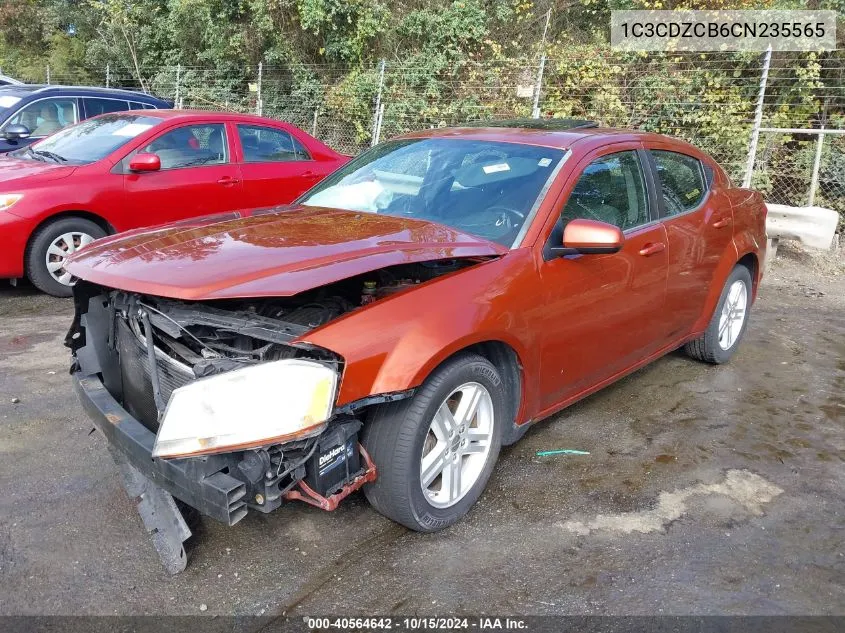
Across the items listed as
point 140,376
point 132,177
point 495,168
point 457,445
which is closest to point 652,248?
point 495,168

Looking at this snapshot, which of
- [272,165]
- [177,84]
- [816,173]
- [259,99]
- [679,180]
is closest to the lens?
[679,180]

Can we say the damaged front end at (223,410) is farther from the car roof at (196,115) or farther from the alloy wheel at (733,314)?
the car roof at (196,115)

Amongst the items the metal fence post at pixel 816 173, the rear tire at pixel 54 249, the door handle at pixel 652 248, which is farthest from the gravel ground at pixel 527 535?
the metal fence post at pixel 816 173

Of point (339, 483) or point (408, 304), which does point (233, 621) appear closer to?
point (339, 483)

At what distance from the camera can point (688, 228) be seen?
4.35 metres

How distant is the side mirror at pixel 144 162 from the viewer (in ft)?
21.3

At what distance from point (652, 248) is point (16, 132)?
275 inches

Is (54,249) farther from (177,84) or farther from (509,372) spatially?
(177,84)

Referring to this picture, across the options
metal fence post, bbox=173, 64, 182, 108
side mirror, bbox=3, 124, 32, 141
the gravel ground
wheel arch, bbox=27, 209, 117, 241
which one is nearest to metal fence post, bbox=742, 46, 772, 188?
the gravel ground

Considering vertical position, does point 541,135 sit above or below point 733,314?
above

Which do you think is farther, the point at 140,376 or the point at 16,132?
the point at 16,132

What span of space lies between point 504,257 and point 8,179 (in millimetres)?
4961

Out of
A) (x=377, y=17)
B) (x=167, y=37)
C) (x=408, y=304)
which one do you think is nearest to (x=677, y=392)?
(x=408, y=304)

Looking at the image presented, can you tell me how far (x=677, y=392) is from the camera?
4746 mm
